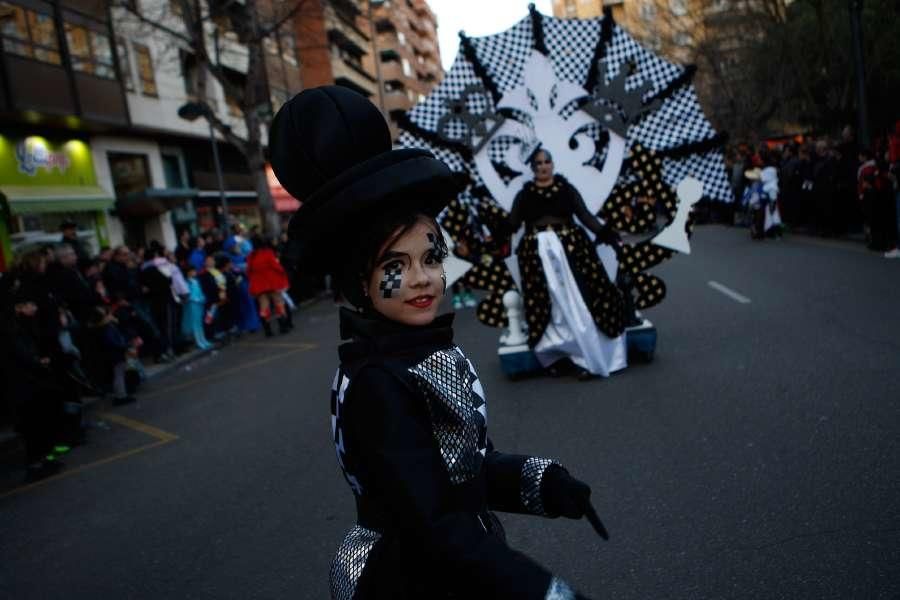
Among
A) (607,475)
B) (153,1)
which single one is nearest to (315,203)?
(607,475)

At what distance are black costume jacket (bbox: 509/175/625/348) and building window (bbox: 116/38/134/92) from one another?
19.5 m

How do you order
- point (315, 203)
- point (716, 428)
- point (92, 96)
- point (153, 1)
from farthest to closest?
point (153, 1) < point (92, 96) < point (716, 428) < point (315, 203)

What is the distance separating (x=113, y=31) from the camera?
70.3ft

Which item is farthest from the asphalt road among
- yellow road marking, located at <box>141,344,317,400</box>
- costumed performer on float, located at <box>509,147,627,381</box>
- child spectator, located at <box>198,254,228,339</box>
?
child spectator, located at <box>198,254,228,339</box>

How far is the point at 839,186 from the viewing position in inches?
557

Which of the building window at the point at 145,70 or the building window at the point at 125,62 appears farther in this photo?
the building window at the point at 145,70

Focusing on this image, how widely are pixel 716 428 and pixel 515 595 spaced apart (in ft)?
12.3

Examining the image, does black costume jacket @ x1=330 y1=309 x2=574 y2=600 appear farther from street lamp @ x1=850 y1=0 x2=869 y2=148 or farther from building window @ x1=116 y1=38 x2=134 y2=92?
building window @ x1=116 y1=38 x2=134 y2=92

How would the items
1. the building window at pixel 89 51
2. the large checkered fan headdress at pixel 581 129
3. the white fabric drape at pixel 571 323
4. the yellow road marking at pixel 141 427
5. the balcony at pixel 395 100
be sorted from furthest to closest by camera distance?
the balcony at pixel 395 100
the building window at pixel 89 51
the yellow road marking at pixel 141 427
the large checkered fan headdress at pixel 581 129
the white fabric drape at pixel 571 323

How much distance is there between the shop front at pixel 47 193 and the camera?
1655 cm

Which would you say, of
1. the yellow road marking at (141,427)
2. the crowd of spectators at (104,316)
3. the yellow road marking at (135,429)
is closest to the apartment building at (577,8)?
the crowd of spectators at (104,316)

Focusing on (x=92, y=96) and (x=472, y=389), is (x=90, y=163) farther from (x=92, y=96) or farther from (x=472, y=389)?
(x=472, y=389)

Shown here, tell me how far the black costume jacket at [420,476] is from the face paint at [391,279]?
0.07 meters

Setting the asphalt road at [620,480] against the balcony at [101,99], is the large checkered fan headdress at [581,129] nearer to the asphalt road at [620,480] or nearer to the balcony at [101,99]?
the asphalt road at [620,480]
